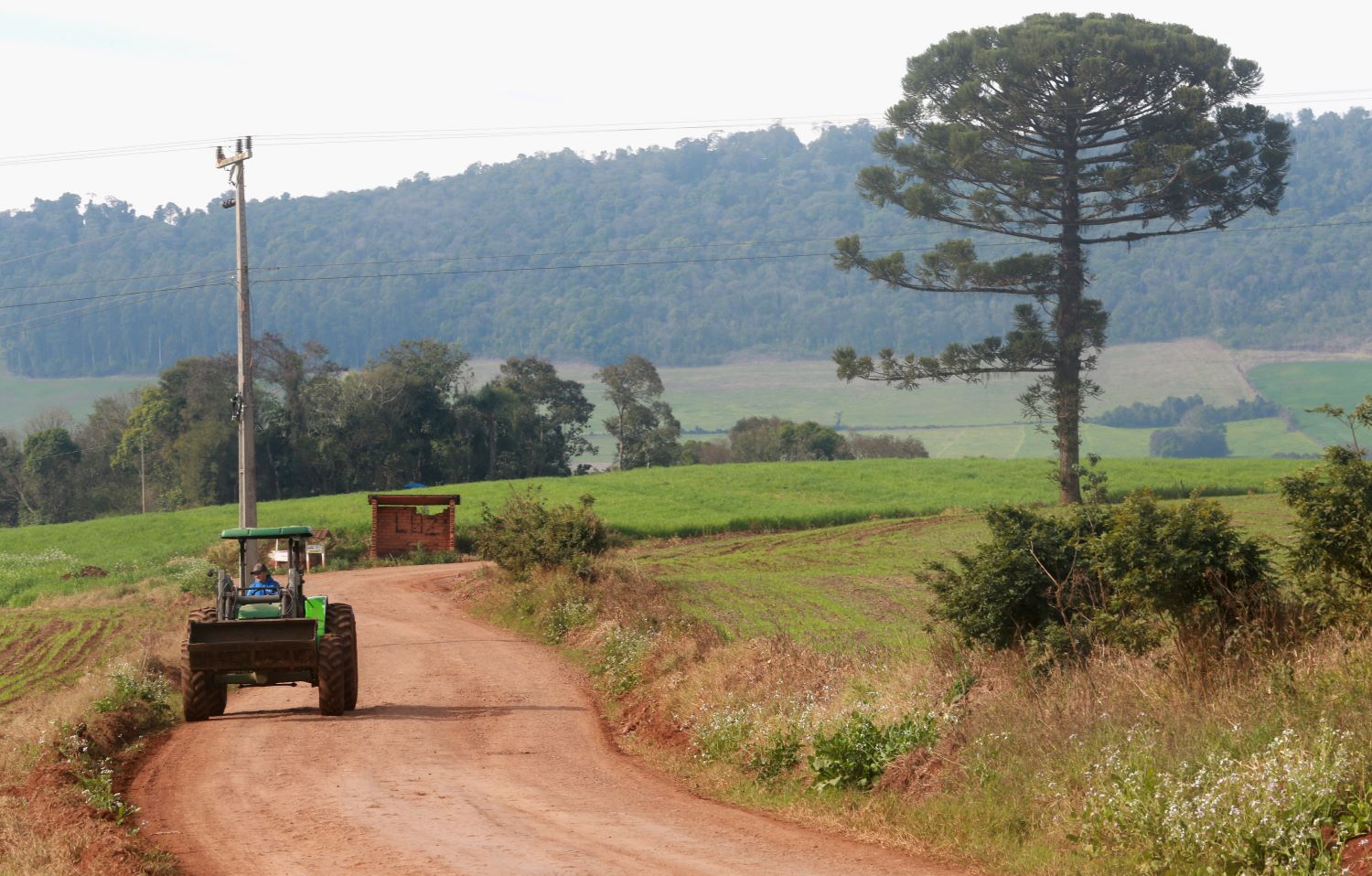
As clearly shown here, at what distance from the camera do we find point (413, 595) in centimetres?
3772

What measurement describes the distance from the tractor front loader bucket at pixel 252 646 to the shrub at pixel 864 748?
7548 millimetres

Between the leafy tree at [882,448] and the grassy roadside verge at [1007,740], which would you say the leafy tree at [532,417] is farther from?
the grassy roadside verge at [1007,740]

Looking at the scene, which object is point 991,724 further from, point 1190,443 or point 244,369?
point 1190,443

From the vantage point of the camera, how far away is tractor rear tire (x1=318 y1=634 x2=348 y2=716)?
17.1 m

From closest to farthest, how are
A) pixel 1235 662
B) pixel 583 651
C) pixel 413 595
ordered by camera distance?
pixel 1235 662
pixel 583 651
pixel 413 595

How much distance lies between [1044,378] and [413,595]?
1361 inches

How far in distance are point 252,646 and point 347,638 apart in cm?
124

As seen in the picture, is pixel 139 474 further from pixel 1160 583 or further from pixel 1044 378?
pixel 1160 583

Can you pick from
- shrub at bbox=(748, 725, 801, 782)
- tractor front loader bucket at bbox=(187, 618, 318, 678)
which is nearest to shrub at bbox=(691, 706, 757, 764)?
shrub at bbox=(748, 725, 801, 782)

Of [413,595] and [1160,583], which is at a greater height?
[1160,583]

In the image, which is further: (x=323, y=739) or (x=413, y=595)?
(x=413, y=595)

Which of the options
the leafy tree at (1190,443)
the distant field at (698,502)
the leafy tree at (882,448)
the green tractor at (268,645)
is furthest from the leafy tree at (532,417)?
the leafy tree at (1190,443)

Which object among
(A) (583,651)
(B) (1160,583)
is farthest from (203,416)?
(B) (1160,583)

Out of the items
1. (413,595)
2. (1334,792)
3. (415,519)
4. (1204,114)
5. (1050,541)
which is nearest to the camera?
(1334,792)
